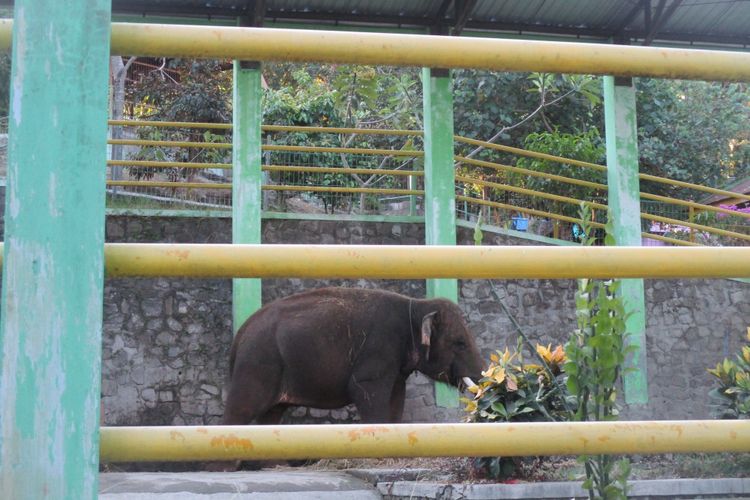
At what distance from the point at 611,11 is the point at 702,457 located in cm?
720

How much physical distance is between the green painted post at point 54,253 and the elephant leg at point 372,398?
711cm

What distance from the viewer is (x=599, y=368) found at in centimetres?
183

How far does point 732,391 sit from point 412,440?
16.1 feet

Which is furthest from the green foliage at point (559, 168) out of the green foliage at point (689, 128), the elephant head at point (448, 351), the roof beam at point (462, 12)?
the elephant head at point (448, 351)

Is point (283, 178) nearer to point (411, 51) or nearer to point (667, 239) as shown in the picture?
point (667, 239)

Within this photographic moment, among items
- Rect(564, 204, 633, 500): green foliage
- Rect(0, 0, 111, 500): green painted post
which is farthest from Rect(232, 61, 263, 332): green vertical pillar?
Rect(0, 0, 111, 500): green painted post

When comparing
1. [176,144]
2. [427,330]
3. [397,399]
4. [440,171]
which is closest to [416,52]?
[427,330]

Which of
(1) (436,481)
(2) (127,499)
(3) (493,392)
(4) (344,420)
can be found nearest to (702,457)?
(3) (493,392)

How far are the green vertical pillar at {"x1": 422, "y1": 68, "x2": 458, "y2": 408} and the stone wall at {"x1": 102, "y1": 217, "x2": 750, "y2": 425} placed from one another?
1.71 ft

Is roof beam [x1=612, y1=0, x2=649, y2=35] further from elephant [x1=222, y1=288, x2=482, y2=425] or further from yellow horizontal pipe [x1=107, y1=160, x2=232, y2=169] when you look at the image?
yellow horizontal pipe [x1=107, y1=160, x2=232, y2=169]

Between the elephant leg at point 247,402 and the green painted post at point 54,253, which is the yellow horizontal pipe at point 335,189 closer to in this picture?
the elephant leg at point 247,402

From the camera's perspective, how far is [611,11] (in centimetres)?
1109

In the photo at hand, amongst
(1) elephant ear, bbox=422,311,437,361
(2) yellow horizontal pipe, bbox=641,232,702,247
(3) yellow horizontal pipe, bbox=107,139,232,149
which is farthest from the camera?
(2) yellow horizontal pipe, bbox=641,232,702,247

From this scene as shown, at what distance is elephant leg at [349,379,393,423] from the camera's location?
27.0 feet
